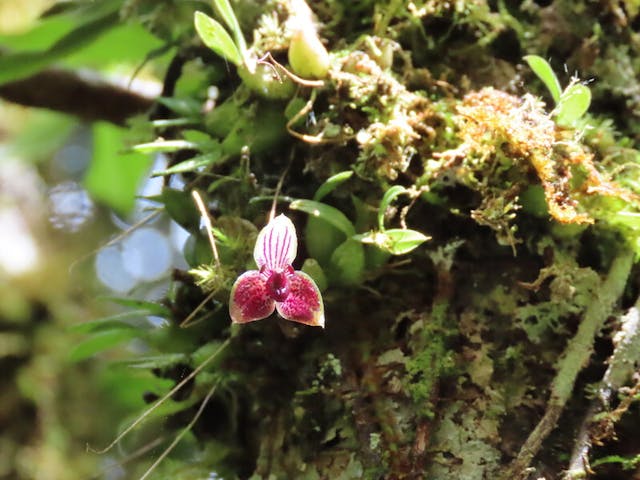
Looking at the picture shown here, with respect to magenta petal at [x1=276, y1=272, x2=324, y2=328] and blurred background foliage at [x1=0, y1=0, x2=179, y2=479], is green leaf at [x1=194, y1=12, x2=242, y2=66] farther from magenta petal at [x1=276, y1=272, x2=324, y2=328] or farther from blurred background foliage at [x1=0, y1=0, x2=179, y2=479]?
blurred background foliage at [x1=0, y1=0, x2=179, y2=479]

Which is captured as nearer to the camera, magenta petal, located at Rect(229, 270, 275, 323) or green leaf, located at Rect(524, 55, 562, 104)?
magenta petal, located at Rect(229, 270, 275, 323)

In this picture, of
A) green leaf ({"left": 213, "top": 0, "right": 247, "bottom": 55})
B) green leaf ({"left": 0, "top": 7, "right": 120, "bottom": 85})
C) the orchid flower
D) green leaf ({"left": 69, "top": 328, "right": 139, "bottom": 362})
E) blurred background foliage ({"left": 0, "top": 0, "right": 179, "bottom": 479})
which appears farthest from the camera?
blurred background foliage ({"left": 0, "top": 0, "right": 179, "bottom": 479})

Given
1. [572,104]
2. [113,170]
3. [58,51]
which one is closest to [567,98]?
[572,104]

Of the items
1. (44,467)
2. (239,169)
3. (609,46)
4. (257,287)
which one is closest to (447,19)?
(609,46)

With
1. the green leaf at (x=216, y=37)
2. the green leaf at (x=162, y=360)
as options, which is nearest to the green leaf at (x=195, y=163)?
the green leaf at (x=216, y=37)

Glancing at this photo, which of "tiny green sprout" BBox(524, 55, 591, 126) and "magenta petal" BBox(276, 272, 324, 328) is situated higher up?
"tiny green sprout" BBox(524, 55, 591, 126)

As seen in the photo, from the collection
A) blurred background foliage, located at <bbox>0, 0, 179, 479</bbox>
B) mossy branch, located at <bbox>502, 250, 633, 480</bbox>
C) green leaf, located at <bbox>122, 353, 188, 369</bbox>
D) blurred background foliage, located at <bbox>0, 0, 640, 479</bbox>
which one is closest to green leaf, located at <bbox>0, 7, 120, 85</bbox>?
blurred background foliage, located at <bbox>0, 0, 640, 479</bbox>
